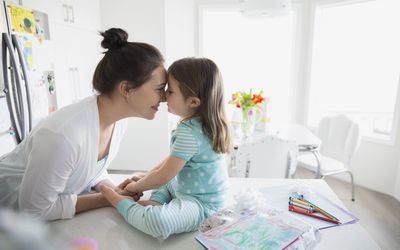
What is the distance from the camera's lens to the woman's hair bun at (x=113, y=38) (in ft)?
3.63

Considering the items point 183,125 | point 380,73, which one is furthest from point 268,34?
point 183,125

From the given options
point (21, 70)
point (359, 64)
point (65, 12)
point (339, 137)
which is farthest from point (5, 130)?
point (359, 64)

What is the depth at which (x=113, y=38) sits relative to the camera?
3.63 ft

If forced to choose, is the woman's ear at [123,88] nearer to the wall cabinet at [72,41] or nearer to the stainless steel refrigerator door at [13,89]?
the stainless steel refrigerator door at [13,89]

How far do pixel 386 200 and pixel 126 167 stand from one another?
300cm

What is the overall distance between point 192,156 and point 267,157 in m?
1.01

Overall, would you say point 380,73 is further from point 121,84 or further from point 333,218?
point 121,84

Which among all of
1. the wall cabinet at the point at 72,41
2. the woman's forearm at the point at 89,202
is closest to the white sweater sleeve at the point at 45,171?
the woman's forearm at the point at 89,202

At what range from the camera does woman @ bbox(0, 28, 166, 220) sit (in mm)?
947

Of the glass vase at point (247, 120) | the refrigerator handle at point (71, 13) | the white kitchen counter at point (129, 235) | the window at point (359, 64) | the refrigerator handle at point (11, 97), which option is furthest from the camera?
Result: the window at point (359, 64)

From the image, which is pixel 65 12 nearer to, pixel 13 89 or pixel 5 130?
pixel 13 89

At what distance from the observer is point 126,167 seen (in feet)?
11.5

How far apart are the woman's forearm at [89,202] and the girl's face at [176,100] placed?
0.50 meters

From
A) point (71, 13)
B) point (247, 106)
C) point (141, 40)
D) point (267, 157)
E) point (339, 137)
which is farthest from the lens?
point (141, 40)
